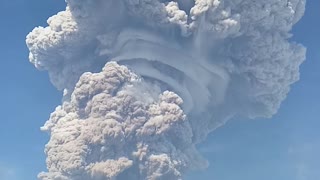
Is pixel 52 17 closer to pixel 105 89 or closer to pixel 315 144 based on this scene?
pixel 105 89

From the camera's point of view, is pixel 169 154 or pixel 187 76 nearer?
pixel 169 154

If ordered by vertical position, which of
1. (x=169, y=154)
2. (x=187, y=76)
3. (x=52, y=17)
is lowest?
(x=169, y=154)

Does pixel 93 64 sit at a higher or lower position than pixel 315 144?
lower

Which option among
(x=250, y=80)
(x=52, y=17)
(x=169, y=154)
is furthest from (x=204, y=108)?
(x=52, y=17)

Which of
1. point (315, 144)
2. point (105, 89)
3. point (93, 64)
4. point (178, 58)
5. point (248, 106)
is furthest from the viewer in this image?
point (315, 144)

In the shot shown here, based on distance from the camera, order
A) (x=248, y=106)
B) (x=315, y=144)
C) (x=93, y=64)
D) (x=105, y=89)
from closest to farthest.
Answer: (x=105, y=89)
(x=93, y=64)
(x=248, y=106)
(x=315, y=144)

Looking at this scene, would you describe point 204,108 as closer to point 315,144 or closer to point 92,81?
point 92,81
